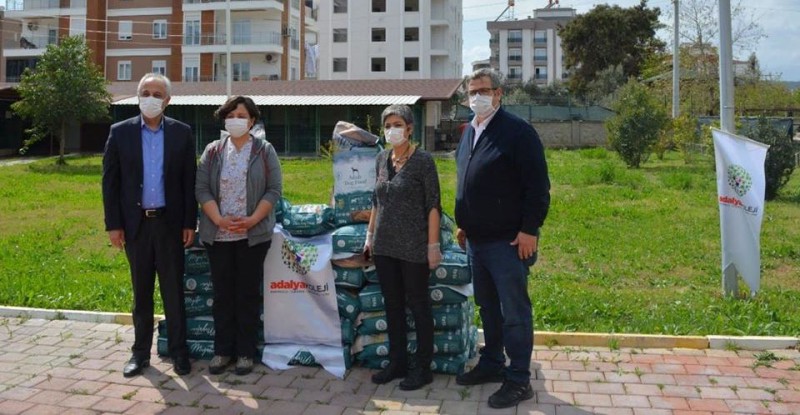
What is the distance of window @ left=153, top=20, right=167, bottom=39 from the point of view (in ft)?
Answer: 167

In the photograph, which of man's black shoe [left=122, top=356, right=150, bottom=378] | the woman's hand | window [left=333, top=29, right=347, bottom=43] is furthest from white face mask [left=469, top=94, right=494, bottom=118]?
window [left=333, top=29, right=347, bottom=43]

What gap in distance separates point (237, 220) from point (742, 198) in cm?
459

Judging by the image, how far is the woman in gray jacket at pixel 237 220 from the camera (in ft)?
16.2

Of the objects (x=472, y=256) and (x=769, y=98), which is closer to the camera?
(x=472, y=256)

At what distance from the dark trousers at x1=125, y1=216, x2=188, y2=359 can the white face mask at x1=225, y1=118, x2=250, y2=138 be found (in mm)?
780

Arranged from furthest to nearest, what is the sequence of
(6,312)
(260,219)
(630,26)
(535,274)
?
(630,26)
(535,274)
(6,312)
(260,219)

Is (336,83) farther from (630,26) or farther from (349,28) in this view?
(630,26)

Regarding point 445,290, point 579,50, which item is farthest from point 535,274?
point 579,50

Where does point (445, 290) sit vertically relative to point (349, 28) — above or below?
below

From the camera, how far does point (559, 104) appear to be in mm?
40156

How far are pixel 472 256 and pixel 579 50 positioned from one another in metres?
54.0

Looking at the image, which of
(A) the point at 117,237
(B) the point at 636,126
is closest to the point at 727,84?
(A) the point at 117,237

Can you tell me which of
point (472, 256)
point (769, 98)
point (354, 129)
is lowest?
point (472, 256)

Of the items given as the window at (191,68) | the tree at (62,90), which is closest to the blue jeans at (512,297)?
the tree at (62,90)
